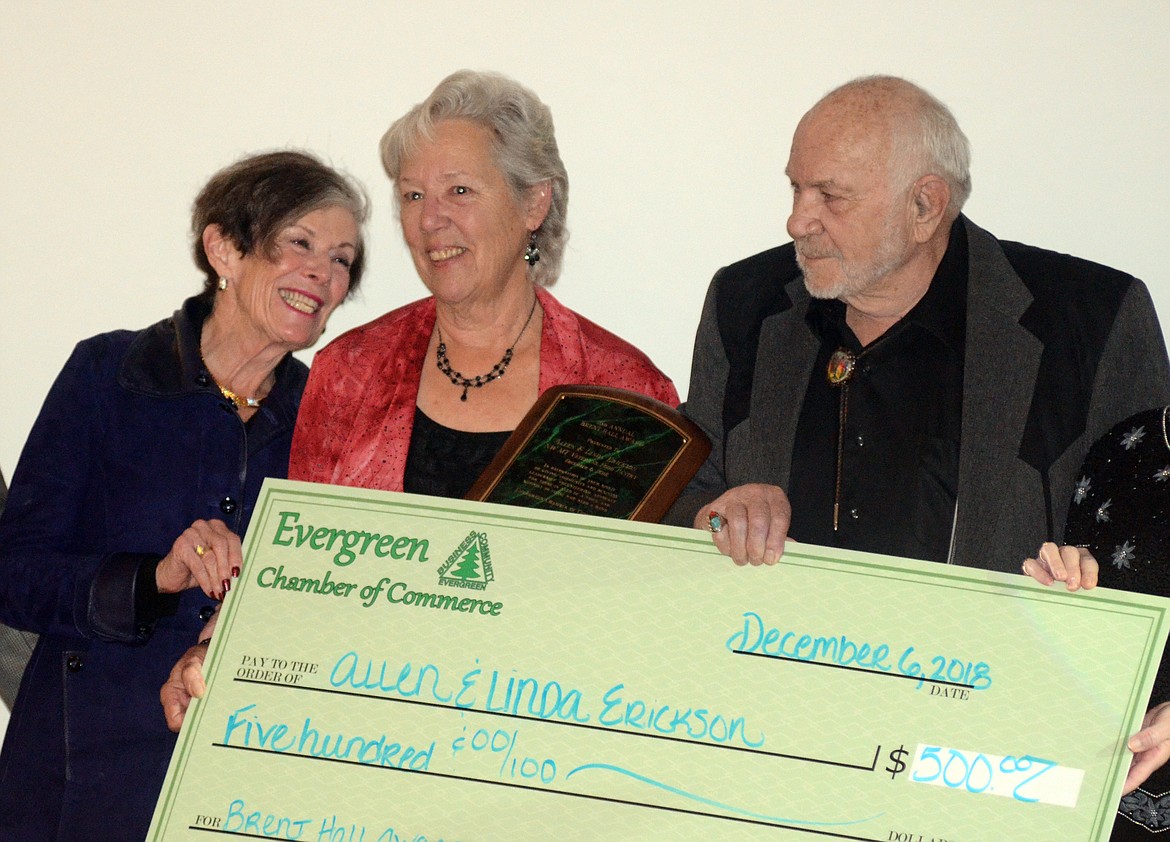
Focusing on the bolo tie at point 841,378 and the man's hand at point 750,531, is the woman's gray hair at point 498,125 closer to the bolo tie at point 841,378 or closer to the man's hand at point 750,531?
the bolo tie at point 841,378

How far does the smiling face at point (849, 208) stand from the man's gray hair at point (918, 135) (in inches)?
0.9

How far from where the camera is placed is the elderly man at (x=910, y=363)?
5.95 ft

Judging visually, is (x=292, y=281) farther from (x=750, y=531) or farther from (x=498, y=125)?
(x=750, y=531)

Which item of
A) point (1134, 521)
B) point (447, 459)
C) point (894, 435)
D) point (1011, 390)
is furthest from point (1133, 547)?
point (447, 459)

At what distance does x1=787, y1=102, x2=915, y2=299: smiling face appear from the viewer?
192cm

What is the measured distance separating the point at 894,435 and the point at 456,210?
83cm

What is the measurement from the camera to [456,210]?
6.93 feet

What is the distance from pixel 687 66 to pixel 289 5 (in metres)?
0.85

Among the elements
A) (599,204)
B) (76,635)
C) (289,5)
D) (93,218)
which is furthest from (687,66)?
(76,635)

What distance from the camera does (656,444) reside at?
165 centimetres
